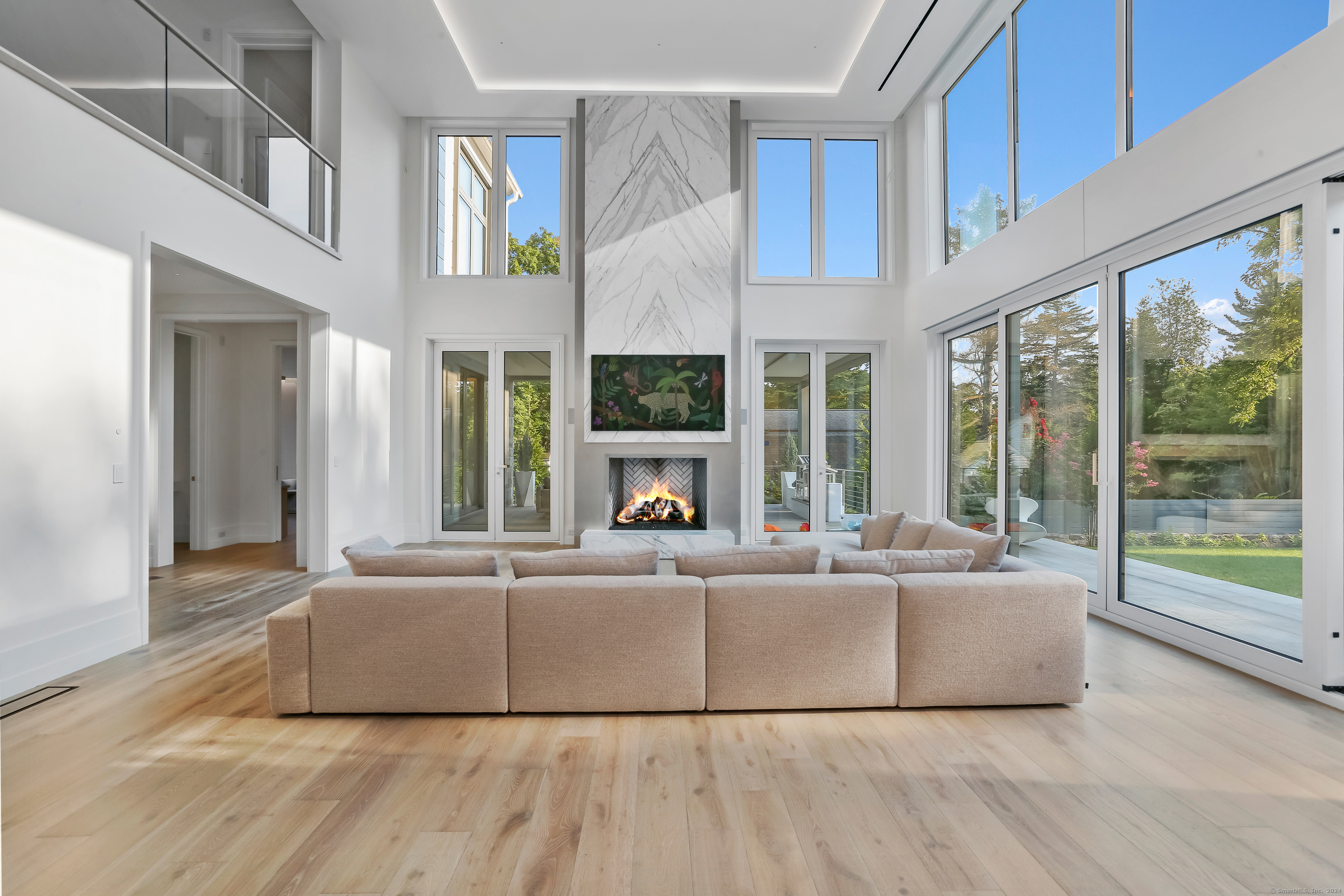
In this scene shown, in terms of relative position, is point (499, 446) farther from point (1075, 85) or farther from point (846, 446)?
point (1075, 85)

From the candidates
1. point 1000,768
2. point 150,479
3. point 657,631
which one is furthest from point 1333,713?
point 150,479

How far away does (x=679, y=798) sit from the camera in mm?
2266

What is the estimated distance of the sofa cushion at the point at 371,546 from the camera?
10.4ft

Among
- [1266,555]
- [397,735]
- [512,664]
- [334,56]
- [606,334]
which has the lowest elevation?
[397,735]

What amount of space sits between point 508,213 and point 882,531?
19.3 ft

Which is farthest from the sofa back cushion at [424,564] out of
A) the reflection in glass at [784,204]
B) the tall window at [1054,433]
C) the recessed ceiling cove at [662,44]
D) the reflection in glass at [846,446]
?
the reflection in glass at [784,204]

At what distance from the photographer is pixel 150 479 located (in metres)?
6.42

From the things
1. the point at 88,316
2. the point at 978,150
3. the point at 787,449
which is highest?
the point at 978,150

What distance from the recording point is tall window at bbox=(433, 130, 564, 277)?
8.08 m

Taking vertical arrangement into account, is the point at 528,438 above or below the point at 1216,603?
above

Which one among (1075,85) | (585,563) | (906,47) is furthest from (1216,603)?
(906,47)

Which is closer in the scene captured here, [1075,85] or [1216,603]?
[1216,603]

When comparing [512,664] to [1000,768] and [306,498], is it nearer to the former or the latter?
[1000,768]

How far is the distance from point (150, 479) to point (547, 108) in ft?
18.0
